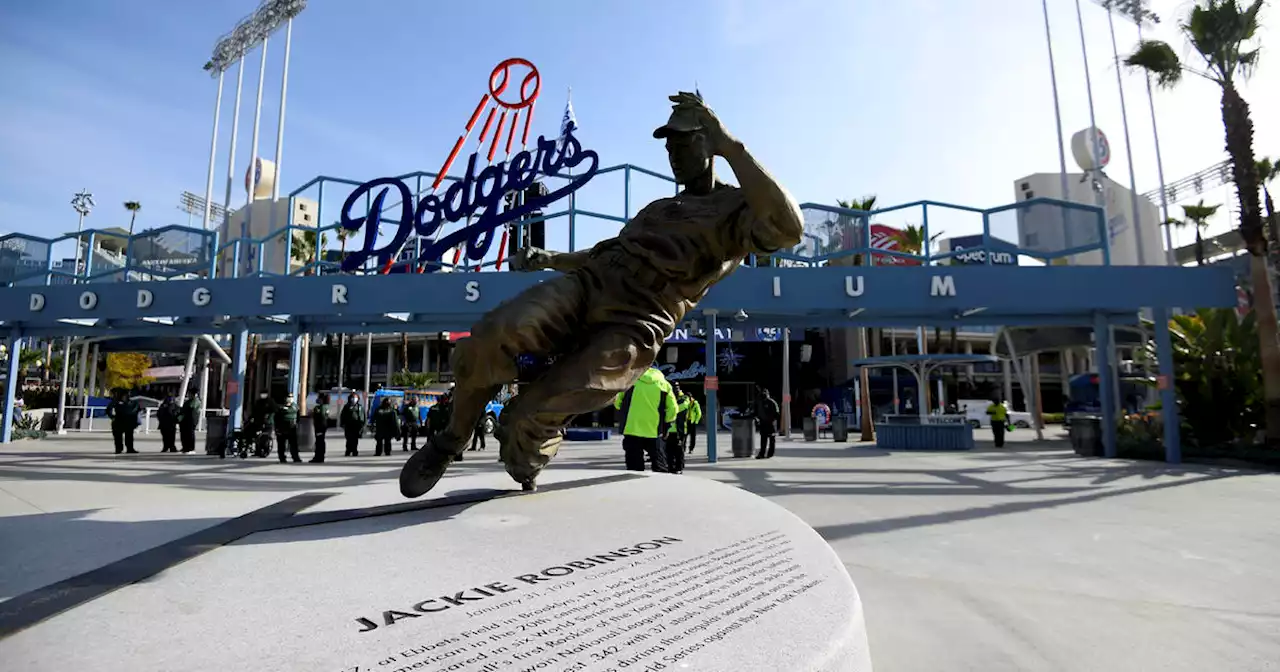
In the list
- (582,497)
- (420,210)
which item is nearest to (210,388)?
(420,210)

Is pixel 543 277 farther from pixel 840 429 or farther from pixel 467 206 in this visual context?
pixel 840 429

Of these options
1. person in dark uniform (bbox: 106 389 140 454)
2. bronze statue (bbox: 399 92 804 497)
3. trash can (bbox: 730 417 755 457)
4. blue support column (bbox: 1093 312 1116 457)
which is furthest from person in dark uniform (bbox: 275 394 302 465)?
blue support column (bbox: 1093 312 1116 457)

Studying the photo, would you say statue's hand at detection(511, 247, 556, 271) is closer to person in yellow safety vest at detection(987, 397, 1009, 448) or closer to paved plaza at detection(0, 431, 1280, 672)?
paved plaza at detection(0, 431, 1280, 672)

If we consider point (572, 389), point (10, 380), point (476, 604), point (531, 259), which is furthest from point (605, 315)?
point (10, 380)

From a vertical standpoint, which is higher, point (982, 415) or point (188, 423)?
point (188, 423)

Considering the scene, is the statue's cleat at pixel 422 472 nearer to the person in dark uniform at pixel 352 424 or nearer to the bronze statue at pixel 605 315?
the bronze statue at pixel 605 315

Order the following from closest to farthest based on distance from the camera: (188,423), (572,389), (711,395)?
(572,389) < (711,395) < (188,423)

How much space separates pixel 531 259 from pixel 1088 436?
1466cm

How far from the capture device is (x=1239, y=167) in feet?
45.5

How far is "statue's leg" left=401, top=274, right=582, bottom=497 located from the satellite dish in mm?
37217

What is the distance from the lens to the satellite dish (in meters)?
32.7

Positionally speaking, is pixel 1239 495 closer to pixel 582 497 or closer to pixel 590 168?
pixel 582 497

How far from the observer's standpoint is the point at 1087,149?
109 ft

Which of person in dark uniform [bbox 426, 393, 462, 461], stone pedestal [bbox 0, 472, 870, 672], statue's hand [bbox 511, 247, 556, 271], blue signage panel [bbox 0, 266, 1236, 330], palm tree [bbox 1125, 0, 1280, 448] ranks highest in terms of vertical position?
palm tree [bbox 1125, 0, 1280, 448]
